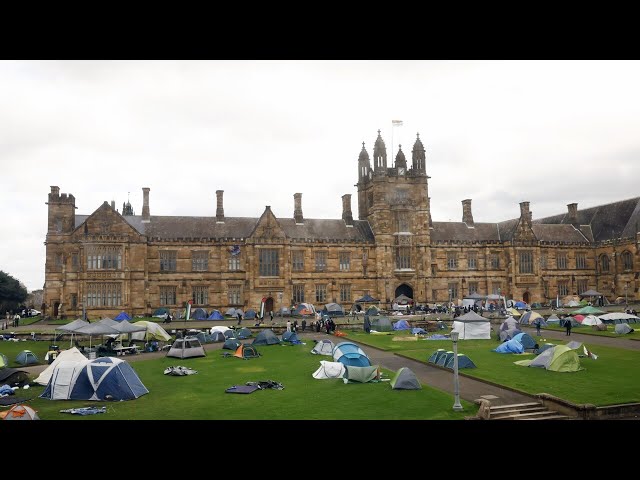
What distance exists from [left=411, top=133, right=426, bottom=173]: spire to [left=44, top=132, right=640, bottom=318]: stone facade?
6.2 inches

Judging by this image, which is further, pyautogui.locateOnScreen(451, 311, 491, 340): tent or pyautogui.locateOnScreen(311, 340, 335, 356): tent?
pyautogui.locateOnScreen(451, 311, 491, 340): tent

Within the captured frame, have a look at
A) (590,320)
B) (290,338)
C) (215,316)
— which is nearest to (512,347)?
(290,338)

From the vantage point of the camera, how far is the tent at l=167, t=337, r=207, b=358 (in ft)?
104

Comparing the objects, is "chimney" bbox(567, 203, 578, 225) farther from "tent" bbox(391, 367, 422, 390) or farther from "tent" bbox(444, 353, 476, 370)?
"tent" bbox(391, 367, 422, 390)

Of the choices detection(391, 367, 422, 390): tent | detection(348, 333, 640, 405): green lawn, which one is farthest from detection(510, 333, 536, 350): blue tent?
detection(391, 367, 422, 390): tent

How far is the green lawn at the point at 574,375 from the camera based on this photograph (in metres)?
20.4

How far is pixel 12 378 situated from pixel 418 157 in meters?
55.6

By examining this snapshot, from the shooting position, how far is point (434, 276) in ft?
221

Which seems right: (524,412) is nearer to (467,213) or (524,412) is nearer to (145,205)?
(145,205)

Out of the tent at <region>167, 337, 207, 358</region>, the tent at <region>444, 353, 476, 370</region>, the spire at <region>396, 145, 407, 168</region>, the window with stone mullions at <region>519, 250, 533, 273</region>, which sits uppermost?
the spire at <region>396, 145, 407, 168</region>
